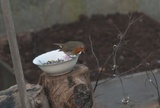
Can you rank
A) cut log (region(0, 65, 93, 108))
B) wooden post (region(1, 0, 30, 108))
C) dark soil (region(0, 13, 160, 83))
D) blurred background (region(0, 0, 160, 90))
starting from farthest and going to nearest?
1. blurred background (region(0, 0, 160, 90))
2. dark soil (region(0, 13, 160, 83))
3. cut log (region(0, 65, 93, 108))
4. wooden post (region(1, 0, 30, 108))

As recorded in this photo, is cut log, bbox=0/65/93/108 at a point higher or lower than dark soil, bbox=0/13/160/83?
higher

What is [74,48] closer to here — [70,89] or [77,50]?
[77,50]

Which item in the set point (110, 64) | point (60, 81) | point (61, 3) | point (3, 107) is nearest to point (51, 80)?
point (60, 81)

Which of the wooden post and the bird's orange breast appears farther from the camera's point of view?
the bird's orange breast

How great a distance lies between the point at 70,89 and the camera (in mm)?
2908

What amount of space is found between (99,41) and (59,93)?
2.85 m

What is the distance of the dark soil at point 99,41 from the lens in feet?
16.6

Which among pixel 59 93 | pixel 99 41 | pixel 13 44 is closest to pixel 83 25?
pixel 99 41

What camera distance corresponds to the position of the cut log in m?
2.80

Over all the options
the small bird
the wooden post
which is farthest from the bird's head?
the wooden post

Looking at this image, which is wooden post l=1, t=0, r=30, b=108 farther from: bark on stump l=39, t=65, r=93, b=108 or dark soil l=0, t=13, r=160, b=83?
dark soil l=0, t=13, r=160, b=83

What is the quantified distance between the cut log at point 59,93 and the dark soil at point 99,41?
1.74 metres

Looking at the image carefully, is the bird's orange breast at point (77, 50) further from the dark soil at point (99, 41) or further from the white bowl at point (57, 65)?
the dark soil at point (99, 41)

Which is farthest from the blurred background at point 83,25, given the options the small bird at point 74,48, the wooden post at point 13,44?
the wooden post at point 13,44
